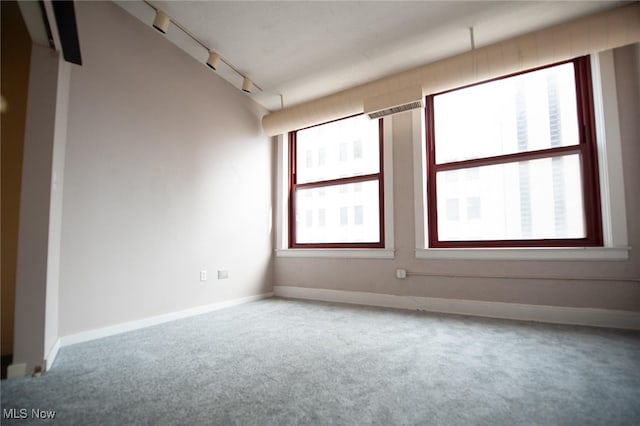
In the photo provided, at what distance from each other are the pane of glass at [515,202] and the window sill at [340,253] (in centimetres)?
69

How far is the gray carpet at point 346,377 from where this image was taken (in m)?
1.27

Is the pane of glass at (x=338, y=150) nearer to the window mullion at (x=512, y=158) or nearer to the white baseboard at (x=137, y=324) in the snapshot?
the window mullion at (x=512, y=158)

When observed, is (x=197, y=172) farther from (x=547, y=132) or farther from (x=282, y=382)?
(x=547, y=132)

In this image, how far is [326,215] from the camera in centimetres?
432

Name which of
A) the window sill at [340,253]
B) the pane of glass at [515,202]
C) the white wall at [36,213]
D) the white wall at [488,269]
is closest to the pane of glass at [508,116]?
the pane of glass at [515,202]

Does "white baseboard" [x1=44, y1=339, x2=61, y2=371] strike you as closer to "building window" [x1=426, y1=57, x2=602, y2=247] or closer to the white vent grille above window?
the white vent grille above window

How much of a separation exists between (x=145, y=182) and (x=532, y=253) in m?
3.80

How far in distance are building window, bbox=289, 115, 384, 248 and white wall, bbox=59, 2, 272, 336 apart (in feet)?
2.78

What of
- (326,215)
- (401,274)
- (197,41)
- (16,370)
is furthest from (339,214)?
(16,370)

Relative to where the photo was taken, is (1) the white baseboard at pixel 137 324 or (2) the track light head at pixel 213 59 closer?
(1) the white baseboard at pixel 137 324

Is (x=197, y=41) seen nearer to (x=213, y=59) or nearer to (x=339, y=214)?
(x=213, y=59)

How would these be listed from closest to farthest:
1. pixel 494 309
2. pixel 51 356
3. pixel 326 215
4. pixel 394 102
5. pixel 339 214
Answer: pixel 51 356
pixel 494 309
pixel 394 102
pixel 339 214
pixel 326 215

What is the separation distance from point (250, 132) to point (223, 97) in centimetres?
58

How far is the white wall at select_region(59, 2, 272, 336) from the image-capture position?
93.1 inches
